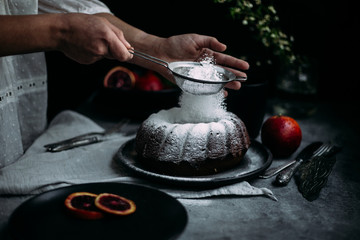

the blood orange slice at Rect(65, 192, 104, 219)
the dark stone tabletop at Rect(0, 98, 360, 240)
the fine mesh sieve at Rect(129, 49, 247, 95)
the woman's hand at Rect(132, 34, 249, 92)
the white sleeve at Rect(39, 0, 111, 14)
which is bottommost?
the dark stone tabletop at Rect(0, 98, 360, 240)

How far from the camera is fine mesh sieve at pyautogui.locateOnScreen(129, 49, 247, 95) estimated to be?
1143 millimetres

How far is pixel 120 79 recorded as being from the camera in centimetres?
188

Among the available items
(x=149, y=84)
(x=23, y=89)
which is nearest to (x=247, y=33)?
(x=149, y=84)

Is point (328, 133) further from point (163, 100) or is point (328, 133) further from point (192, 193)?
point (192, 193)

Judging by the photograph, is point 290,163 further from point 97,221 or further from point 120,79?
point 120,79

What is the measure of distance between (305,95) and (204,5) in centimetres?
74

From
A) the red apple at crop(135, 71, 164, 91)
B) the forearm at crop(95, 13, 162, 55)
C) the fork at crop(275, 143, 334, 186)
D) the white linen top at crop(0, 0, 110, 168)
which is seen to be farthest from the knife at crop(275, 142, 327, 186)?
the white linen top at crop(0, 0, 110, 168)

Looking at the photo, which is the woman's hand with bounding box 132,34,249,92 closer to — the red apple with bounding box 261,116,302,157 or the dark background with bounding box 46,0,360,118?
the red apple with bounding box 261,116,302,157

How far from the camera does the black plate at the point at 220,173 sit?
3.48 feet

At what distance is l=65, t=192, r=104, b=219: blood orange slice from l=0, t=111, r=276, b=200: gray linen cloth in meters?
0.20

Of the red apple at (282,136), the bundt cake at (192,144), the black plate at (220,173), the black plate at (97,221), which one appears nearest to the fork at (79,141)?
the black plate at (220,173)

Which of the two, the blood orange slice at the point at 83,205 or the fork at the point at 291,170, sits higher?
the fork at the point at 291,170

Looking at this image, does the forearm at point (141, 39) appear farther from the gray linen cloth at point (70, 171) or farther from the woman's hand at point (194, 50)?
the gray linen cloth at point (70, 171)

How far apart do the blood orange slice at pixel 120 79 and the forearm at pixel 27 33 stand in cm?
86
